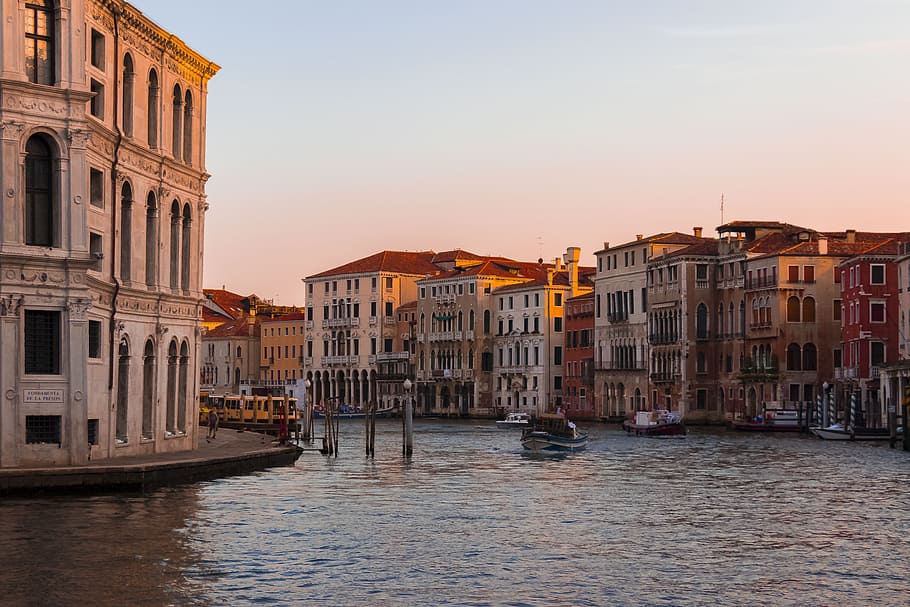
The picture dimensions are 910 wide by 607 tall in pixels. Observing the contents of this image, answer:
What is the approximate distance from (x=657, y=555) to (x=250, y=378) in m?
114

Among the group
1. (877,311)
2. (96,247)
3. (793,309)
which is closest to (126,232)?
(96,247)

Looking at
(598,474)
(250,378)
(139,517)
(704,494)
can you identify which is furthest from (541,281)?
(139,517)

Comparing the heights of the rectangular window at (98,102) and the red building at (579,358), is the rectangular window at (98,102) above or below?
above

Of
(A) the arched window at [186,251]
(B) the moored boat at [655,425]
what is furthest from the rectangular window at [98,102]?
(B) the moored boat at [655,425]

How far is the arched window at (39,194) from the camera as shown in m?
27.9

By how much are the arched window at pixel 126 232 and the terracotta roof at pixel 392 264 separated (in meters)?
86.7

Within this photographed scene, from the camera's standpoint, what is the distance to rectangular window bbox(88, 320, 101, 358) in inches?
1168

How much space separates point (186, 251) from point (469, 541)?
47.7ft

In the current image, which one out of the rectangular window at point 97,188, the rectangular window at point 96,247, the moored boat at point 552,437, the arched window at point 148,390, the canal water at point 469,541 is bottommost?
the canal water at point 469,541

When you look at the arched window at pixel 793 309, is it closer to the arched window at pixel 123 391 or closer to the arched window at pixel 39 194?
the arched window at pixel 123 391

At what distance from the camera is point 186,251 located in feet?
120

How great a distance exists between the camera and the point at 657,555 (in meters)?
Result: 23.1

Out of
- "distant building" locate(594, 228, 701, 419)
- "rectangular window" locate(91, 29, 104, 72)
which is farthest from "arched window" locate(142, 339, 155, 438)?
"distant building" locate(594, 228, 701, 419)

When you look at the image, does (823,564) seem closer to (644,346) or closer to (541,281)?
(644,346)
